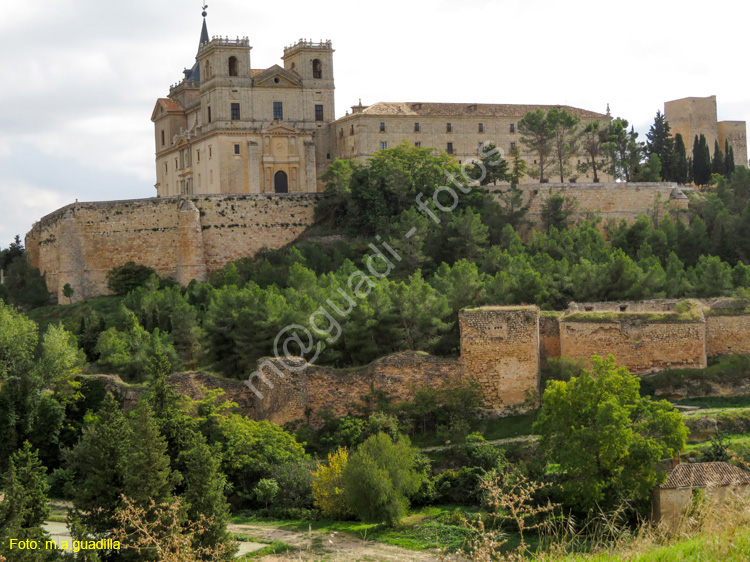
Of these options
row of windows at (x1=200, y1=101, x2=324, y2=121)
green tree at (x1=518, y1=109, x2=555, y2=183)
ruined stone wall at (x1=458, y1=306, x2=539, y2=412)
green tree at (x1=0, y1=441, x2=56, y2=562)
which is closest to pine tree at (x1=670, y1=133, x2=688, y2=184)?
green tree at (x1=518, y1=109, x2=555, y2=183)

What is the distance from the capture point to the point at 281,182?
47.8m

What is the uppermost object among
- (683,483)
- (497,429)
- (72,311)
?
(72,311)

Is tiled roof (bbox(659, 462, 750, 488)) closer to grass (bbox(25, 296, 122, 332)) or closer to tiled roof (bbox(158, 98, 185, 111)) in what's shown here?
grass (bbox(25, 296, 122, 332))

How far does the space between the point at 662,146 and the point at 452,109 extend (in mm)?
9912

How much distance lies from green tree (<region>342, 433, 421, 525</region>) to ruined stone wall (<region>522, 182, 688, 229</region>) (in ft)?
79.3

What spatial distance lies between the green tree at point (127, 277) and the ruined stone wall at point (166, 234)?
1.04ft

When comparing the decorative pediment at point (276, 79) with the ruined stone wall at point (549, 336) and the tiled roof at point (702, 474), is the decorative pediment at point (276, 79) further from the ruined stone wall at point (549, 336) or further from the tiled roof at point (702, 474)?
the tiled roof at point (702, 474)

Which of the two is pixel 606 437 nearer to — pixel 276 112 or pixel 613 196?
pixel 613 196

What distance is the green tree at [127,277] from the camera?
134ft

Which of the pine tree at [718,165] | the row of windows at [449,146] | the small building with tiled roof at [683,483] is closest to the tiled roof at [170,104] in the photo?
the row of windows at [449,146]

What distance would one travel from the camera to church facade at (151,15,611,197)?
47406 mm

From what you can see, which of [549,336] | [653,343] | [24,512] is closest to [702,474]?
[653,343]

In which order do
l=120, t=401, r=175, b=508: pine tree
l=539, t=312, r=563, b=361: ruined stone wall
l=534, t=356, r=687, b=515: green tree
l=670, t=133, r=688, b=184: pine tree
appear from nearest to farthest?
l=120, t=401, r=175, b=508: pine tree < l=534, t=356, r=687, b=515: green tree < l=539, t=312, r=563, b=361: ruined stone wall < l=670, t=133, r=688, b=184: pine tree

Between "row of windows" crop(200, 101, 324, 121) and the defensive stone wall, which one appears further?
"row of windows" crop(200, 101, 324, 121)
